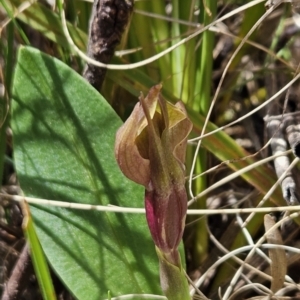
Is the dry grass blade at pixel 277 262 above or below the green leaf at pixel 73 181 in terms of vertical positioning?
below

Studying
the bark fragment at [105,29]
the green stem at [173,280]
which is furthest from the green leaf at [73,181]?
the green stem at [173,280]

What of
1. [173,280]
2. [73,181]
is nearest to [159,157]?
[173,280]

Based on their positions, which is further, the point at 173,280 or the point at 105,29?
the point at 105,29

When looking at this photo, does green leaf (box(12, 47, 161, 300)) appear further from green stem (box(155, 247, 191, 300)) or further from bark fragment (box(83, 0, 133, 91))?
green stem (box(155, 247, 191, 300))

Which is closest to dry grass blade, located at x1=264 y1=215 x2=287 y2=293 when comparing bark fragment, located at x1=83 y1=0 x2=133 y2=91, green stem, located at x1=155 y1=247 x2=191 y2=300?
green stem, located at x1=155 y1=247 x2=191 y2=300

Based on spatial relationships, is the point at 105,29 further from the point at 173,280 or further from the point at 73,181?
the point at 173,280

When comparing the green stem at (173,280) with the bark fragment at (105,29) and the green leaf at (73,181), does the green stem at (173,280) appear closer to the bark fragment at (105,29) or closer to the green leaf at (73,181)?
the green leaf at (73,181)

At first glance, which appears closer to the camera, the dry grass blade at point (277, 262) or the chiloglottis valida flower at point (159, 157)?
the chiloglottis valida flower at point (159, 157)

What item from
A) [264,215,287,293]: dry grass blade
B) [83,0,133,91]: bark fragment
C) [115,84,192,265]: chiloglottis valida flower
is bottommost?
[264,215,287,293]: dry grass blade

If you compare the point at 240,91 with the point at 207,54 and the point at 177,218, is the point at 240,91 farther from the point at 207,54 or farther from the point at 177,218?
the point at 177,218
